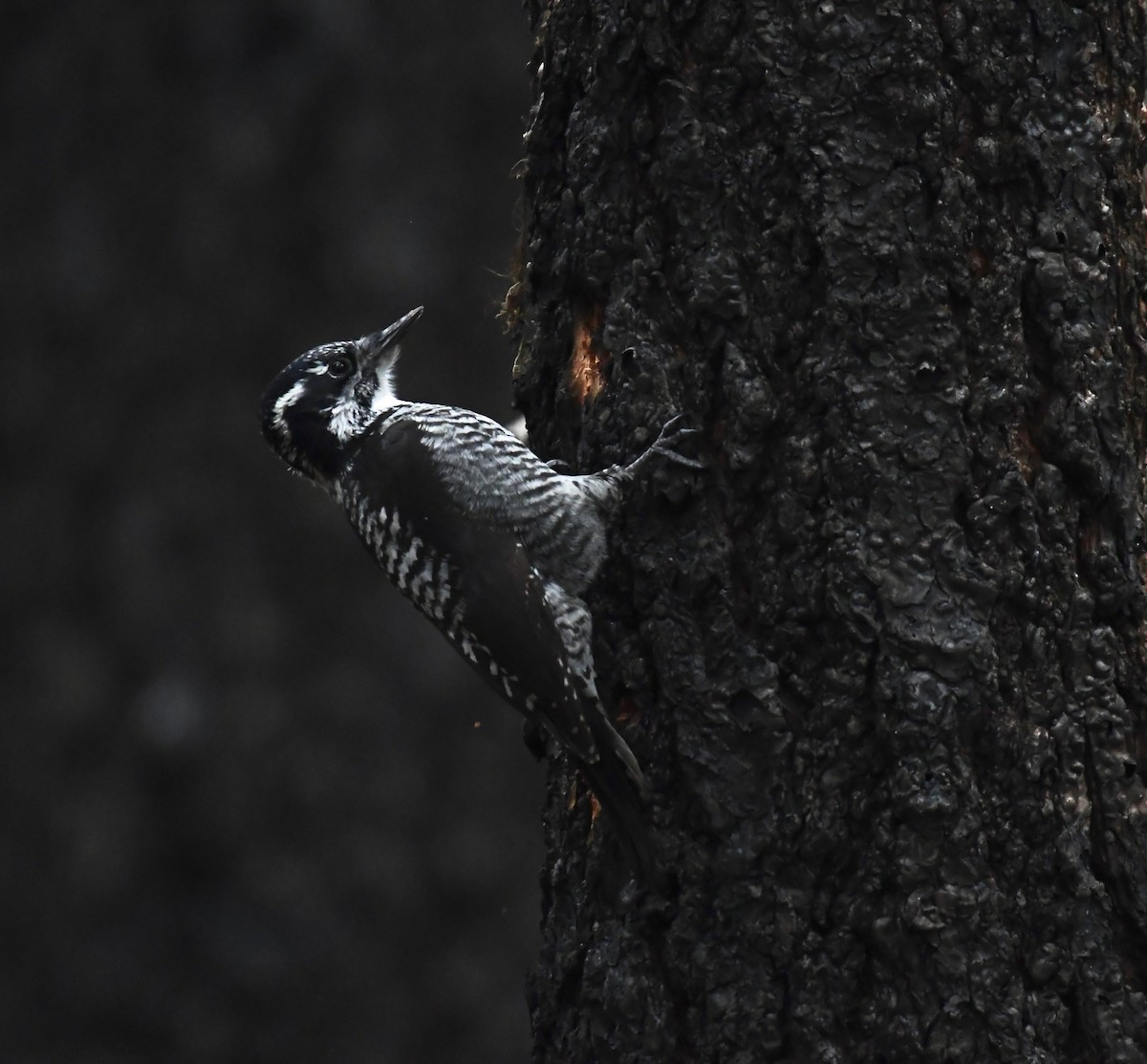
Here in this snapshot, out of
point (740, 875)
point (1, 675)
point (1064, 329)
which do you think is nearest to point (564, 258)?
point (1064, 329)

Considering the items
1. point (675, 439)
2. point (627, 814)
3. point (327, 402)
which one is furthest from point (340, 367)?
point (627, 814)

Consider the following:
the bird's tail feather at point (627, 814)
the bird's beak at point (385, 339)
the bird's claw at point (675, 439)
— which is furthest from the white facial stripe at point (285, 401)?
the bird's tail feather at point (627, 814)

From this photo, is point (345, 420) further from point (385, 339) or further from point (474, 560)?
point (474, 560)

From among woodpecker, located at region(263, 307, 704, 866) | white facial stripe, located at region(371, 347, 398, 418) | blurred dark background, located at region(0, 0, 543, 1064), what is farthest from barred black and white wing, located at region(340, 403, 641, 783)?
blurred dark background, located at region(0, 0, 543, 1064)

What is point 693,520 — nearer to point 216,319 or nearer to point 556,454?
point 556,454

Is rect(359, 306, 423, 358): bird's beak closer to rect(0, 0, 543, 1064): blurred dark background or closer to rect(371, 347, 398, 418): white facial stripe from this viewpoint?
rect(371, 347, 398, 418): white facial stripe

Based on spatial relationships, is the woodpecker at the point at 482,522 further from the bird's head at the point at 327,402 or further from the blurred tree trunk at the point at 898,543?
the blurred tree trunk at the point at 898,543
